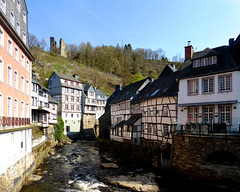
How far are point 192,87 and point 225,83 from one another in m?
2.83

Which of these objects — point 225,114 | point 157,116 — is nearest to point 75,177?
point 157,116

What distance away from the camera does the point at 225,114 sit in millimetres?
16047

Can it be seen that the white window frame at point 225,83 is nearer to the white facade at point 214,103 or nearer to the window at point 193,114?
the white facade at point 214,103

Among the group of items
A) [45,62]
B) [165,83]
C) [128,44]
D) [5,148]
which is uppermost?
[128,44]

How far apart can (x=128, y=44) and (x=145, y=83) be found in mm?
101527

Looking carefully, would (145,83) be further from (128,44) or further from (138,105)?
(128,44)

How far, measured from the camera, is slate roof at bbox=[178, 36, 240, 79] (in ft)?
52.6

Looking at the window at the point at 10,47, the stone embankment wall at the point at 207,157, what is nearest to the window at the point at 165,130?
the stone embankment wall at the point at 207,157

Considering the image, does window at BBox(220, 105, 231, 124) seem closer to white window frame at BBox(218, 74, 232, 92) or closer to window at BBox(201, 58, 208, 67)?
white window frame at BBox(218, 74, 232, 92)

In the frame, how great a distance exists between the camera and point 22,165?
50.4 ft

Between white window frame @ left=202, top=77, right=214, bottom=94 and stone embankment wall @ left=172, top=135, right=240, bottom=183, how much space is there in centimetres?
436

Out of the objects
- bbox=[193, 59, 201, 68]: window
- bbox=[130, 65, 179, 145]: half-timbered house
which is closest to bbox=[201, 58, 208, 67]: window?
bbox=[193, 59, 201, 68]: window

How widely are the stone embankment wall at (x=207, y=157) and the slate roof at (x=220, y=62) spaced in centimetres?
562

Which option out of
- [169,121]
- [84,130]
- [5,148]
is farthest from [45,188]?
[84,130]
